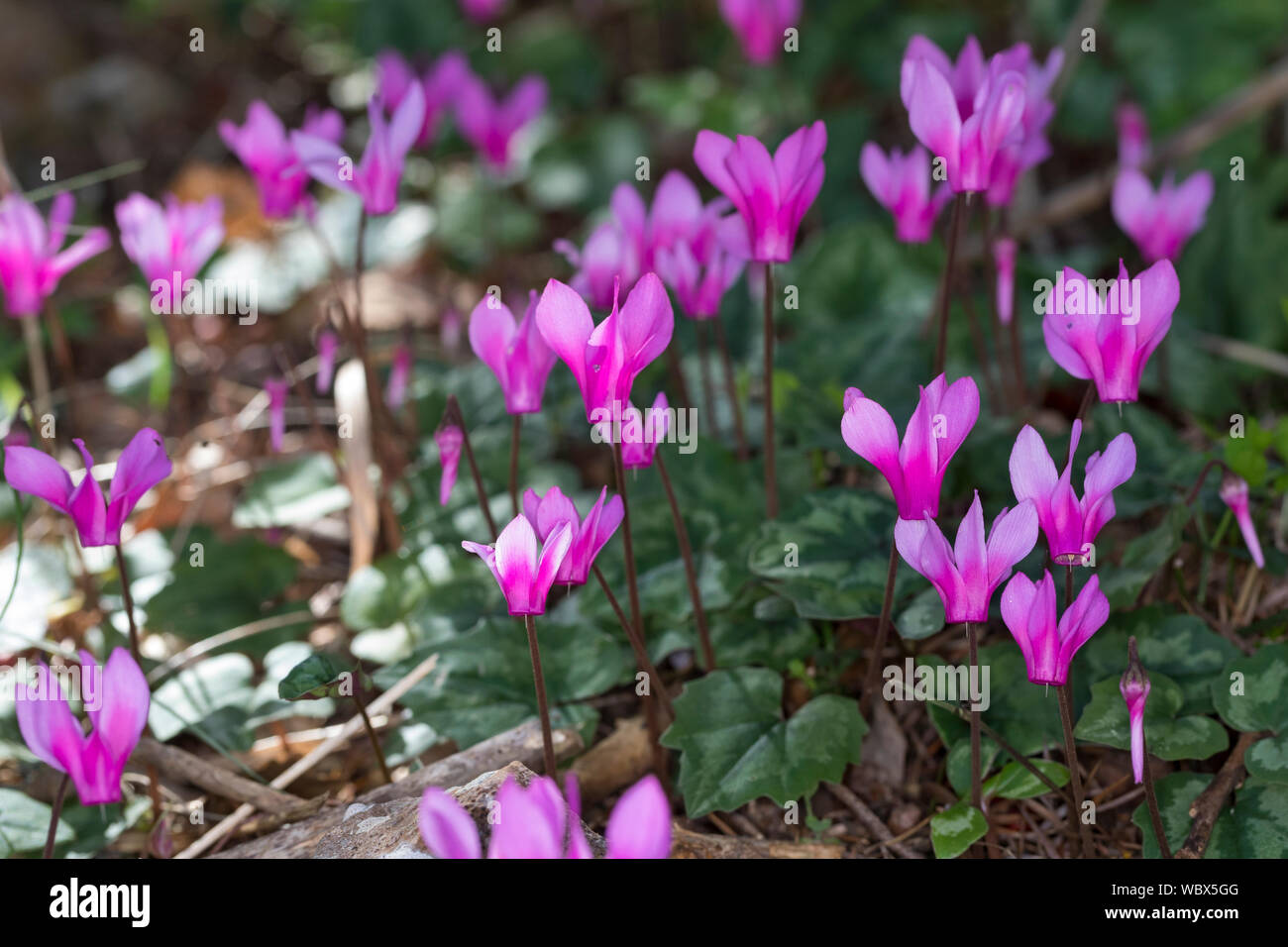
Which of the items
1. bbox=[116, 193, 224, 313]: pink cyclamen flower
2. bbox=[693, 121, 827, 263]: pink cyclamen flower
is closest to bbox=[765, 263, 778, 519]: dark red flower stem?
bbox=[693, 121, 827, 263]: pink cyclamen flower

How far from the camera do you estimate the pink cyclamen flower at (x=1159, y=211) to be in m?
1.78

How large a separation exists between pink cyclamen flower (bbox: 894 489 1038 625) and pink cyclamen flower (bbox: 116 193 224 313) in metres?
1.30

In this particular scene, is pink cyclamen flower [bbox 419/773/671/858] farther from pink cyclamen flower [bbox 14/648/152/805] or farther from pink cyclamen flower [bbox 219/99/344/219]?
pink cyclamen flower [bbox 219/99/344/219]

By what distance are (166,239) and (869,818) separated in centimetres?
136

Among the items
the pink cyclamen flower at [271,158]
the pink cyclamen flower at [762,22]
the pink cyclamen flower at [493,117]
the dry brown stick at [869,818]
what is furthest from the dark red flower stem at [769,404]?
the pink cyclamen flower at [762,22]

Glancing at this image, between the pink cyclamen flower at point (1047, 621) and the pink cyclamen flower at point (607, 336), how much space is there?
423mm

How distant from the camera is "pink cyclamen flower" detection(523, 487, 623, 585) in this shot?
4.06ft

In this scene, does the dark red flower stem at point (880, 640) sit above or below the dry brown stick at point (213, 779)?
above

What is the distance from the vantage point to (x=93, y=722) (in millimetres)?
1272

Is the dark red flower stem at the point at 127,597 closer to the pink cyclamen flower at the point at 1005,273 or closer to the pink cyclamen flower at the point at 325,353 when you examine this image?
the pink cyclamen flower at the point at 325,353

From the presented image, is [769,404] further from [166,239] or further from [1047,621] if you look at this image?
[166,239]
